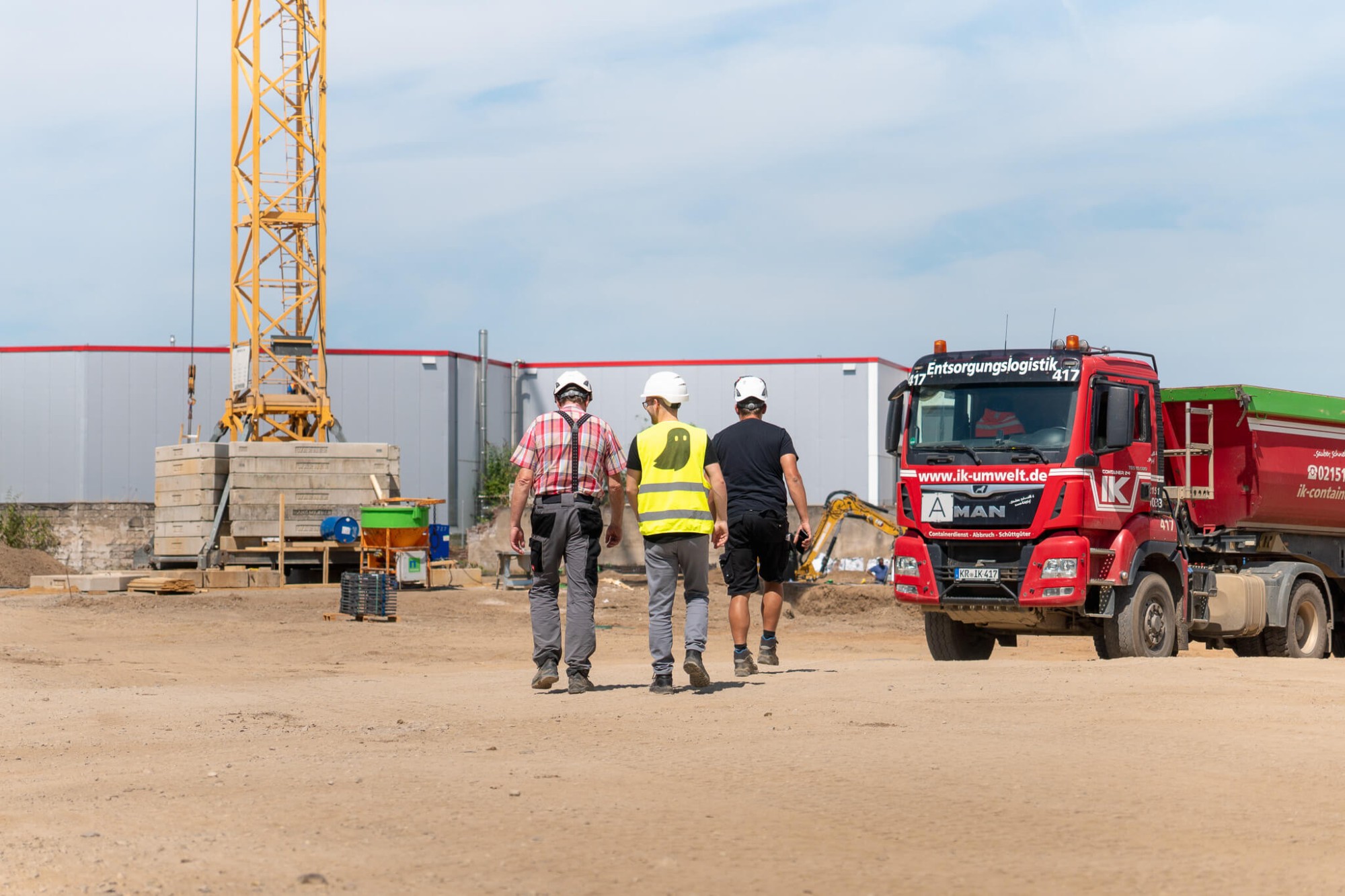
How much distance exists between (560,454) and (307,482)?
26451mm

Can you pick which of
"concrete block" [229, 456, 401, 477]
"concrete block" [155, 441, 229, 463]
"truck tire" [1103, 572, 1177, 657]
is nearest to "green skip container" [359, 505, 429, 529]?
"concrete block" [229, 456, 401, 477]

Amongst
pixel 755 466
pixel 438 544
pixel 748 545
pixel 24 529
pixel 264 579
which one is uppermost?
pixel 755 466

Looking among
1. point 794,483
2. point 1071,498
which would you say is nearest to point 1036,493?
point 1071,498

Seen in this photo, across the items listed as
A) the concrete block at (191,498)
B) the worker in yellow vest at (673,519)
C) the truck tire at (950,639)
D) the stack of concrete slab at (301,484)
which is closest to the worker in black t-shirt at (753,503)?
the worker in yellow vest at (673,519)

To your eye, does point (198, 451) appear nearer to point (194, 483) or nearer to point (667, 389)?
point (194, 483)

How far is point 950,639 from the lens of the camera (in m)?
13.8

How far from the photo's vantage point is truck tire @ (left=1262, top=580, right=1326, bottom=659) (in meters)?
15.3

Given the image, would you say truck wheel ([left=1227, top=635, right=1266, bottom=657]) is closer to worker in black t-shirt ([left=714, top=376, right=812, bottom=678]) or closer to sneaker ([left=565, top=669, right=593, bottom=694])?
worker in black t-shirt ([left=714, top=376, right=812, bottom=678])

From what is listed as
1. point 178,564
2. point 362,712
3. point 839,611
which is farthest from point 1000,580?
point 178,564

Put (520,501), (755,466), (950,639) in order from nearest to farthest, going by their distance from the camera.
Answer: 1. (520,501)
2. (755,466)
3. (950,639)

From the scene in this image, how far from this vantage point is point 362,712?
30.0 feet

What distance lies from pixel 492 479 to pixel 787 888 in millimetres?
43240

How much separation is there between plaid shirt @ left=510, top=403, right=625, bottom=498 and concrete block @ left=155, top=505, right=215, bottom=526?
27255mm

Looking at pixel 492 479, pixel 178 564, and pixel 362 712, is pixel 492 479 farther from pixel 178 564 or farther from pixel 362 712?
pixel 362 712
